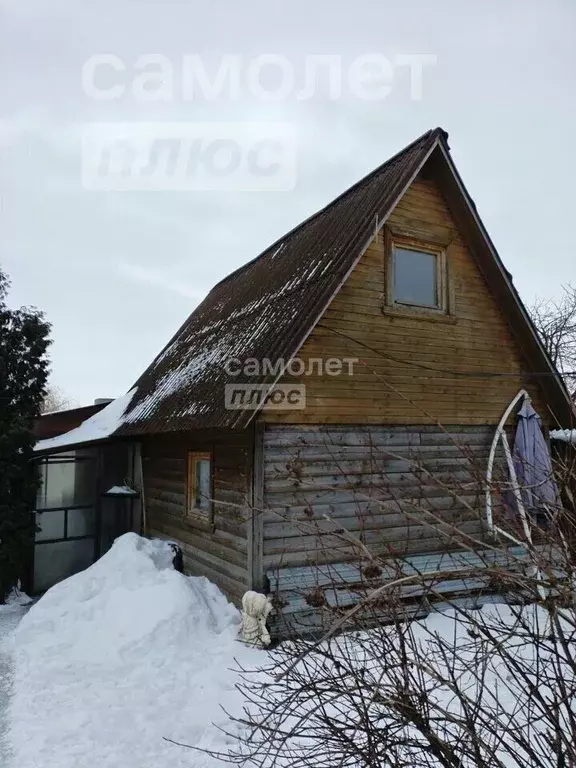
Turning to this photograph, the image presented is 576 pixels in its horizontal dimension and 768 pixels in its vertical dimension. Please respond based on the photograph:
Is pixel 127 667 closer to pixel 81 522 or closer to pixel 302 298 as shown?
pixel 302 298

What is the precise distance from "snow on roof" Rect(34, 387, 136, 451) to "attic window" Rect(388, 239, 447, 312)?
6.57m

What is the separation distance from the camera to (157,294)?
27734mm

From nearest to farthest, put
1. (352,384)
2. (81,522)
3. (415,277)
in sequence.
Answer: (352,384) → (415,277) → (81,522)

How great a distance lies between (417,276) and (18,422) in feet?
24.8

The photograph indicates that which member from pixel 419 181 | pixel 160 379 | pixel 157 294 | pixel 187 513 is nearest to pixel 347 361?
pixel 419 181

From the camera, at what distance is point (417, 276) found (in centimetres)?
938

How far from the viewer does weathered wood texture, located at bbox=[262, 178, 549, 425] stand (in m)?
8.24

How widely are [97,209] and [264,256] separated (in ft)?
15.0

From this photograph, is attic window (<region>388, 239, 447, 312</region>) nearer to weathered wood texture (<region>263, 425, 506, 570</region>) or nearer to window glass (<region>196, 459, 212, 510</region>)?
weathered wood texture (<region>263, 425, 506, 570</region>)

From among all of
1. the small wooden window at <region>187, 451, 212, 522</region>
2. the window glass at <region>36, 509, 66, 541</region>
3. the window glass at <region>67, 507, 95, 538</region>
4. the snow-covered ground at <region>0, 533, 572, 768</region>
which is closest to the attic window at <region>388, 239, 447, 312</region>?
the small wooden window at <region>187, 451, 212, 522</region>

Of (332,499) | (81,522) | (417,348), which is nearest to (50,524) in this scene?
(81,522)

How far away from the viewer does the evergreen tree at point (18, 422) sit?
9.89m

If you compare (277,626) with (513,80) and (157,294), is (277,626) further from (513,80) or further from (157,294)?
(157,294)

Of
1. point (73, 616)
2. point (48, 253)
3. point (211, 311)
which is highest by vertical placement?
point (48, 253)
